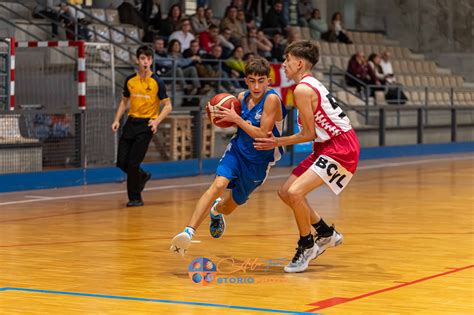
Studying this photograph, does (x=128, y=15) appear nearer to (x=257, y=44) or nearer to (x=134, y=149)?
(x=257, y=44)

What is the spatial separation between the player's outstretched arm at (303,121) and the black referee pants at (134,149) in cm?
556

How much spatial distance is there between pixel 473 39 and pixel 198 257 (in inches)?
996

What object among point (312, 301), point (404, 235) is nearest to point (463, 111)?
point (404, 235)

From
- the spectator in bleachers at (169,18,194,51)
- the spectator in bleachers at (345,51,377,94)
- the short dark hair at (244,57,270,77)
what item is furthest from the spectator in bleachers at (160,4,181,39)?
the short dark hair at (244,57,270,77)

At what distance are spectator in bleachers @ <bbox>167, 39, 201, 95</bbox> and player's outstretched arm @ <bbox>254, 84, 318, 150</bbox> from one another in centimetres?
1350

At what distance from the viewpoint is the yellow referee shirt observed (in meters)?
14.5

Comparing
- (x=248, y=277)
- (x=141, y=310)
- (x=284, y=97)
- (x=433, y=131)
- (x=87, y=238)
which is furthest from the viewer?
(x=433, y=131)

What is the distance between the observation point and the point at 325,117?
30.2 feet

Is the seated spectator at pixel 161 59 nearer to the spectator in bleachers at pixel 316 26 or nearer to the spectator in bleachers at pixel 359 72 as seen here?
the spectator in bleachers at pixel 359 72

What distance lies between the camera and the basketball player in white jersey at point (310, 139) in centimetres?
907

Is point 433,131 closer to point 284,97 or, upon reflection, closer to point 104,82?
point 284,97

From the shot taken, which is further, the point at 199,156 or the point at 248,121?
the point at 199,156

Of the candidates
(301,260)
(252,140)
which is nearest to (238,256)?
(301,260)

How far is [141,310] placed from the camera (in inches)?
291
